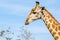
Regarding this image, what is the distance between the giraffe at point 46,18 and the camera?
14.5 m

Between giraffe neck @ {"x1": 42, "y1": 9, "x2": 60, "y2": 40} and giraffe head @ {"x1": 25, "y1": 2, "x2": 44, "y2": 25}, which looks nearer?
giraffe neck @ {"x1": 42, "y1": 9, "x2": 60, "y2": 40}

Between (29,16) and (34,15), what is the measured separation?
365mm

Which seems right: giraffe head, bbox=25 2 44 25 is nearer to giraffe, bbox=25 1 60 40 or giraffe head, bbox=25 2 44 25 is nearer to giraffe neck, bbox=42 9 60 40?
giraffe, bbox=25 1 60 40

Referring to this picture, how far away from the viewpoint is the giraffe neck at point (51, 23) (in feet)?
47.6

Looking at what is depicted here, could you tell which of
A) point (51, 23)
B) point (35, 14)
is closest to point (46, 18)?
point (51, 23)

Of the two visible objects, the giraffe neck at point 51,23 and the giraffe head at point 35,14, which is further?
the giraffe head at point 35,14

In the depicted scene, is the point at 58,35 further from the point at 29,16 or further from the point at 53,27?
the point at 29,16

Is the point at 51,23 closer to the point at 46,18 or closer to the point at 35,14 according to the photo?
the point at 46,18

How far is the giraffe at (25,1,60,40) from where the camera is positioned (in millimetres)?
14544

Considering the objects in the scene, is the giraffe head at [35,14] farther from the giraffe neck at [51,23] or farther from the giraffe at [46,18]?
the giraffe neck at [51,23]

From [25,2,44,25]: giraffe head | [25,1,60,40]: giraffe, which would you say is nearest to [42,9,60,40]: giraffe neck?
[25,1,60,40]: giraffe

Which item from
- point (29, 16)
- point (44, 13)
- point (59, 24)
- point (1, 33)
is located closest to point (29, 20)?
point (29, 16)

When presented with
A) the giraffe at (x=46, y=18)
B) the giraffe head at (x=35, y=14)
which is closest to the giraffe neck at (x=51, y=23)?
the giraffe at (x=46, y=18)

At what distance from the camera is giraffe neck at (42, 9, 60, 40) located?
14512mm
